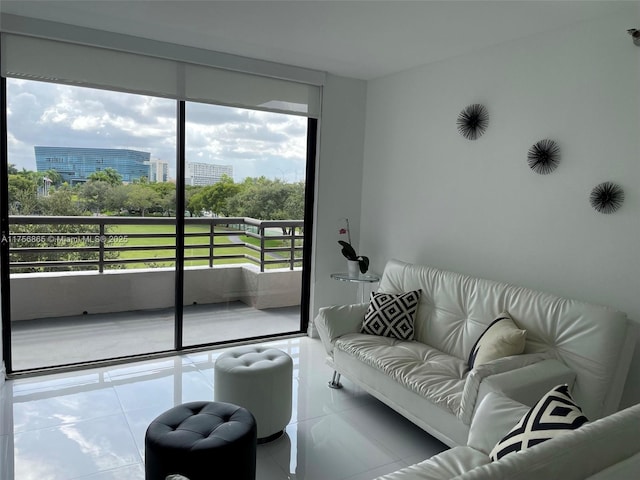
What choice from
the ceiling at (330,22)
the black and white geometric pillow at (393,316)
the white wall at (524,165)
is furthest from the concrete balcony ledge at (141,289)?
the ceiling at (330,22)

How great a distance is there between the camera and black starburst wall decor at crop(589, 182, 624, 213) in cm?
279

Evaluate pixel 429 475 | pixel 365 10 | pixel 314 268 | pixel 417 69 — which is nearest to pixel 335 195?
pixel 314 268

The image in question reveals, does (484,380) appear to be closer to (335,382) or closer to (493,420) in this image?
(493,420)

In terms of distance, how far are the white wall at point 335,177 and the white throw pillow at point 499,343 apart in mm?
2143

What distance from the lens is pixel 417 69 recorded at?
4.18 meters

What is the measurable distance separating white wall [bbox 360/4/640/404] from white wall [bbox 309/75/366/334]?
26 cm

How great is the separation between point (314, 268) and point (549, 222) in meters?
2.27

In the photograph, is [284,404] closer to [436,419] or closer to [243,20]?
[436,419]

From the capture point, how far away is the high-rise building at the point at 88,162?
356 centimetres

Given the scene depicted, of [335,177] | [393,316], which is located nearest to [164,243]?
[335,177]

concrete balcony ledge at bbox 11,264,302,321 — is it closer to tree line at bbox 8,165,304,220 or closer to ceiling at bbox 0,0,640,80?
tree line at bbox 8,165,304,220

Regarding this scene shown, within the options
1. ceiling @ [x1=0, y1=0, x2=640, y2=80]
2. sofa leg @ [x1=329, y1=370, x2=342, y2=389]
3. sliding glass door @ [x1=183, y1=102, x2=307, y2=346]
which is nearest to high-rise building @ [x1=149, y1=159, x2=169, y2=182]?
sliding glass door @ [x1=183, y1=102, x2=307, y2=346]

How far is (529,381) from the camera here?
7.86 ft

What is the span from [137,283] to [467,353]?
266 cm
